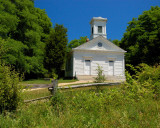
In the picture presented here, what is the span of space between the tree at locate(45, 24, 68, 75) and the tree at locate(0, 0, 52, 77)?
1.89m

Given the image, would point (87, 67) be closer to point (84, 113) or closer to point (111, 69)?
point (111, 69)

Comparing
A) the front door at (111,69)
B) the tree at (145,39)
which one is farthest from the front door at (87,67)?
the tree at (145,39)

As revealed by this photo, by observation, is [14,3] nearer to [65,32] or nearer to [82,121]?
[65,32]

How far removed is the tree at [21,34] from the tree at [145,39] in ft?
51.3

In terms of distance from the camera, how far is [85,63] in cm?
2144

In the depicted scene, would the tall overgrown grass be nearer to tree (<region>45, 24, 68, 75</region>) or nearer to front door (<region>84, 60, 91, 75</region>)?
front door (<region>84, 60, 91, 75</region>)

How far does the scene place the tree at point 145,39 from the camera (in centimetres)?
2223

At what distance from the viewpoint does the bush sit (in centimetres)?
412

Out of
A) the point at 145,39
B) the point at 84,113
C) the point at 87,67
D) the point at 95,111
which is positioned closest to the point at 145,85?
the point at 95,111

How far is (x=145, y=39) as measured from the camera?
24.8 meters

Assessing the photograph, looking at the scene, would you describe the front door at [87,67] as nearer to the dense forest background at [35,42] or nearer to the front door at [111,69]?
the front door at [111,69]

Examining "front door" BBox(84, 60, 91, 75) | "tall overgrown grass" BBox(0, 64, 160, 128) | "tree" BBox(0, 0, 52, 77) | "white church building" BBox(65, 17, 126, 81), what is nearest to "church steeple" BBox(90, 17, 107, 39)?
"white church building" BBox(65, 17, 126, 81)

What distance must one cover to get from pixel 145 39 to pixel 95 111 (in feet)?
78.0

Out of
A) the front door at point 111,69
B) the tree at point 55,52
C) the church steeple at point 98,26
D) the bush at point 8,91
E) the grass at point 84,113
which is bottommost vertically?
the grass at point 84,113
